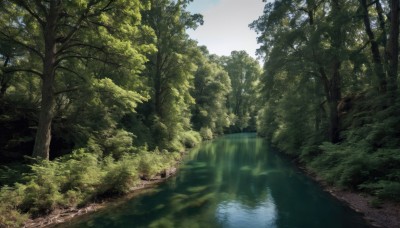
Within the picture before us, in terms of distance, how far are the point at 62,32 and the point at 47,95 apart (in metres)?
4.12

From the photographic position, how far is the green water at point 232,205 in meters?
11.3

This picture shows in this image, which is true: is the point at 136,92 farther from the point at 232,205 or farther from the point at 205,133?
the point at 205,133

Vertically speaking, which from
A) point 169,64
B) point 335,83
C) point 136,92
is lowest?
point 136,92

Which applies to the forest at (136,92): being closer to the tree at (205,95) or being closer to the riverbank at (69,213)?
the riverbank at (69,213)

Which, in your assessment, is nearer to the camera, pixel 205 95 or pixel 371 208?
pixel 371 208

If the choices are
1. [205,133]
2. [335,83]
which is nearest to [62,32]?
[335,83]

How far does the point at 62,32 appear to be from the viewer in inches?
619

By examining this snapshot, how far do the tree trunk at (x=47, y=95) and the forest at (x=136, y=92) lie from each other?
2.1 inches

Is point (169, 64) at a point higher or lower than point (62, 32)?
higher

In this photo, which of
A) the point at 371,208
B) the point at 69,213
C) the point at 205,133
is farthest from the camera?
the point at 205,133

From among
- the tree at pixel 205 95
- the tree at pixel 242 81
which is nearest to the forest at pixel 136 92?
the tree at pixel 205 95

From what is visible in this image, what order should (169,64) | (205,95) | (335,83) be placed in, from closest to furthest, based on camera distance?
(335,83)
(169,64)
(205,95)

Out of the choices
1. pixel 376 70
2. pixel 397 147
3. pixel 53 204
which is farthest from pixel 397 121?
pixel 53 204

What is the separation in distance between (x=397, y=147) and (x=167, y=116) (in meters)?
19.3
